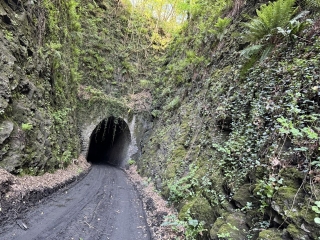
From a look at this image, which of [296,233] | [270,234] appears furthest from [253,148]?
[296,233]

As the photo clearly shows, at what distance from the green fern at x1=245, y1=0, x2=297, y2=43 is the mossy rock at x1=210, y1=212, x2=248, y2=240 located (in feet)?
14.3

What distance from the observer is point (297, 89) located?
4.06 m

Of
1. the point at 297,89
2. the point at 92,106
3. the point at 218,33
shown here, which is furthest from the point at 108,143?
the point at 297,89

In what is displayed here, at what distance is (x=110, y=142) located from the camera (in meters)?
21.1

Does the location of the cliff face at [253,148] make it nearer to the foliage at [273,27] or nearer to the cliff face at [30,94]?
the foliage at [273,27]

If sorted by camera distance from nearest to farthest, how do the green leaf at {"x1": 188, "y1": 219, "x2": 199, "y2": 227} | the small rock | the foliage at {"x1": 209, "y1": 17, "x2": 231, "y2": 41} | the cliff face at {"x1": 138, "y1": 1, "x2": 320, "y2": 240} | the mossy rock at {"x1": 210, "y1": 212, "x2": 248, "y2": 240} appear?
the cliff face at {"x1": 138, "y1": 1, "x2": 320, "y2": 240}, the mossy rock at {"x1": 210, "y1": 212, "x2": 248, "y2": 240}, the small rock, the green leaf at {"x1": 188, "y1": 219, "x2": 199, "y2": 227}, the foliage at {"x1": 209, "y1": 17, "x2": 231, "y2": 41}

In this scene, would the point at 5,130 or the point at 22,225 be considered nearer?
the point at 22,225

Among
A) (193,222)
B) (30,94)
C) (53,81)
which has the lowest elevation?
(193,222)

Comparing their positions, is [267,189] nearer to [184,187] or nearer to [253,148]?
[253,148]

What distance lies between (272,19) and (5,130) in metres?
7.34

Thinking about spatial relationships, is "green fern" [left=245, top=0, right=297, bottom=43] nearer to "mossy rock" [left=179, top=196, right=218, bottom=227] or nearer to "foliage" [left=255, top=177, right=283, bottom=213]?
"foliage" [left=255, top=177, right=283, bottom=213]

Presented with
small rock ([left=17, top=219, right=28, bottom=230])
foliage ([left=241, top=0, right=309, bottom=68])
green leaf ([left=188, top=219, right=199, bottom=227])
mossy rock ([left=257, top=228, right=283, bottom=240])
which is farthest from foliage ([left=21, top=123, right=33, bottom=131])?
foliage ([left=241, top=0, right=309, bottom=68])

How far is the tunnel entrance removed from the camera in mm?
A: 17016

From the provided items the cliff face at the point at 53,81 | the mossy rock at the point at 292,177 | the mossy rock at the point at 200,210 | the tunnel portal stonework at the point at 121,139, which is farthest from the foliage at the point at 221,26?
the tunnel portal stonework at the point at 121,139
